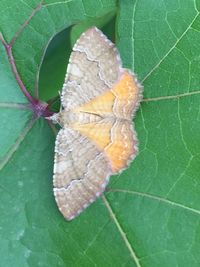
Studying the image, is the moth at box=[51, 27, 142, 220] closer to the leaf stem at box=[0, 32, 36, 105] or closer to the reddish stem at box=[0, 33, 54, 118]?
the reddish stem at box=[0, 33, 54, 118]

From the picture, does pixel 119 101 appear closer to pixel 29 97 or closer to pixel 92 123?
pixel 92 123

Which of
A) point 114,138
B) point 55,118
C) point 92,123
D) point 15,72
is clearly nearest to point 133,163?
point 114,138

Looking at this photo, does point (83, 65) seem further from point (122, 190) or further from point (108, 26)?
point (122, 190)

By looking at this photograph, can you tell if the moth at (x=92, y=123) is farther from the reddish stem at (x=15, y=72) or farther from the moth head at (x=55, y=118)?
the reddish stem at (x=15, y=72)

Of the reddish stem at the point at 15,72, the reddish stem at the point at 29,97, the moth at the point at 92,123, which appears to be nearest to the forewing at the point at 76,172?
the moth at the point at 92,123

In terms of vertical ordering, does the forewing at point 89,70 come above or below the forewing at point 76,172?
above

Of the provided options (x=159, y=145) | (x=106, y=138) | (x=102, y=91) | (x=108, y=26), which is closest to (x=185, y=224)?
(x=159, y=145)
